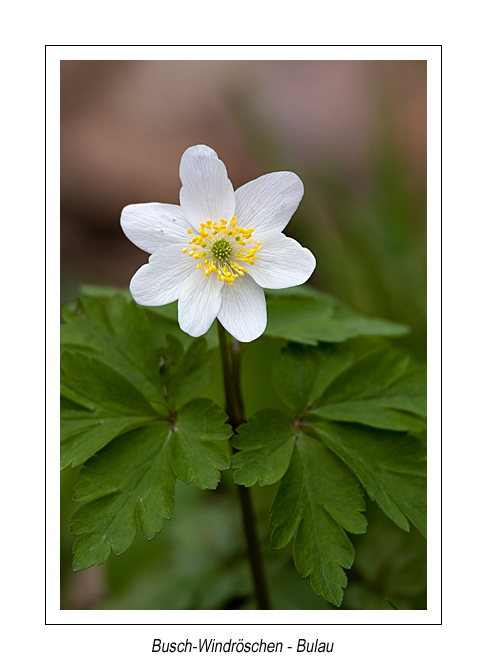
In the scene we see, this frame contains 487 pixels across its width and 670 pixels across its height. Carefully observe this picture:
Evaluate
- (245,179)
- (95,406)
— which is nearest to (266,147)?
(245,179)

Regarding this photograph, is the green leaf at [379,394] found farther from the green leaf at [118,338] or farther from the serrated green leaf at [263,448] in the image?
the green leaf at [118,338]

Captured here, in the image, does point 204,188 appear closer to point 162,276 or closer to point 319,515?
point 162,276

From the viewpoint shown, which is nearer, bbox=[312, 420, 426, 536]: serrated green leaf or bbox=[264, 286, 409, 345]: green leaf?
bbox=[312, 420, 426, 536]: serrated green leaf

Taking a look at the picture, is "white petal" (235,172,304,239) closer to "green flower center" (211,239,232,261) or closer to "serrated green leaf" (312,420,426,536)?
"green flower center" (211,239,232,261)

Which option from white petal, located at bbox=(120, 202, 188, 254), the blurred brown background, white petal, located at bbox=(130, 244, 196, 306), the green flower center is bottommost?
white petal, located at bbox=(130, 244, 196, 306)

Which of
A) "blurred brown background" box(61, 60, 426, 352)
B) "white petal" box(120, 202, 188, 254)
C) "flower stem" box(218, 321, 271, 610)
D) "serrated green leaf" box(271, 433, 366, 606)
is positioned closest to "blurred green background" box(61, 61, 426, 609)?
"blurred brown background" box(61, 60, 426, 352)

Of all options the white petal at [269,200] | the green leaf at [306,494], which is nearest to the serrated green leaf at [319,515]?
the green leaf at [306,494]
